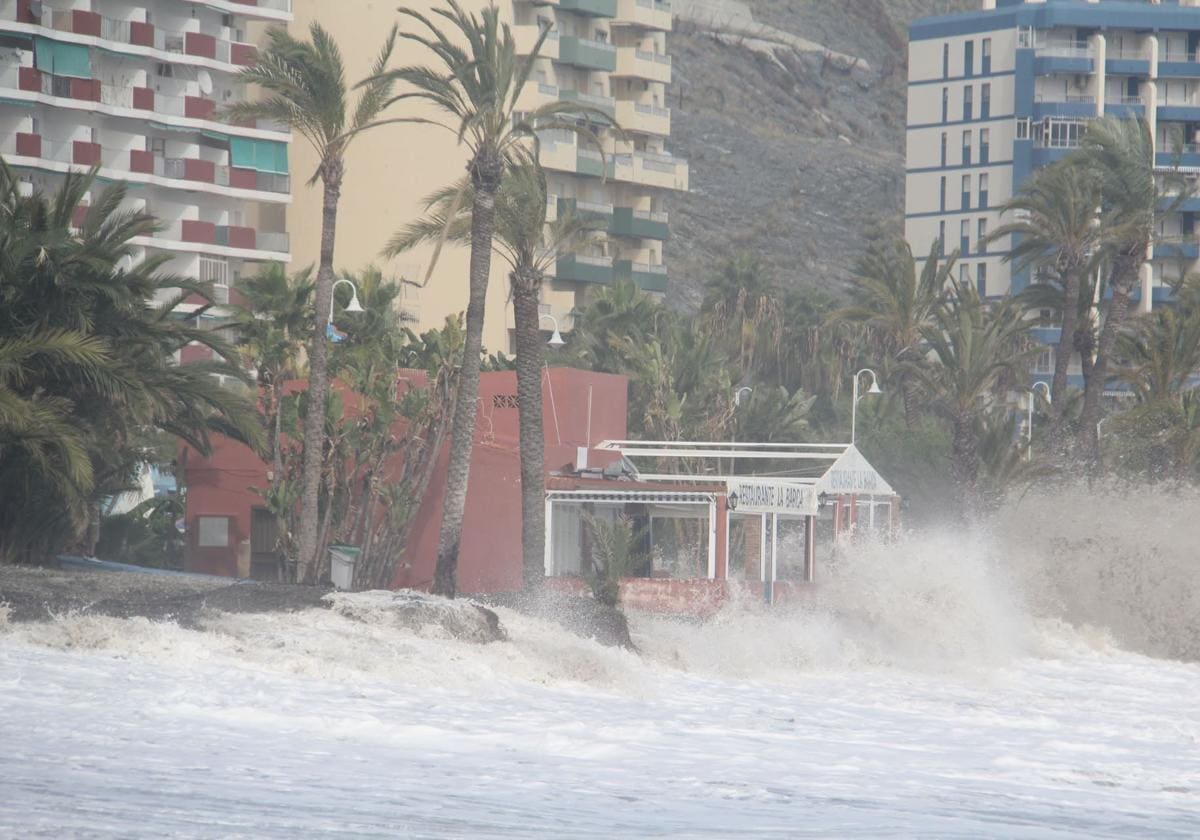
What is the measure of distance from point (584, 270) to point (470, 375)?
1908 inches

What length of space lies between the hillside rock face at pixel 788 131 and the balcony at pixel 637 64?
33.5 meters

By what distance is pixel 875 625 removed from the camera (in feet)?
115

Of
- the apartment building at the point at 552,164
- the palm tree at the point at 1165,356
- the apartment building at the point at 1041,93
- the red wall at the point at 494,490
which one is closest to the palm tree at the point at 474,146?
the red wall at the point at 494,490

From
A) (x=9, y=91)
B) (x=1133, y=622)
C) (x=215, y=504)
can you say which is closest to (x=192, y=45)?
(x=9, y=91)

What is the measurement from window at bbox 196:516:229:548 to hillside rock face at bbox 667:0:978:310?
82.0m

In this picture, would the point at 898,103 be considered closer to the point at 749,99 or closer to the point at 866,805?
the point at 749,99

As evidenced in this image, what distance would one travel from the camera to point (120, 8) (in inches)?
2484

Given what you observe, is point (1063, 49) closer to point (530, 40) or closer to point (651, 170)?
point (651, 170)

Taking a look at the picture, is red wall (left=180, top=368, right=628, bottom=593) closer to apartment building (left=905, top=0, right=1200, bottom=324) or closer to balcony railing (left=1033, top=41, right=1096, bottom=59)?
apartment building (left=905, top=0, right=1200, bottom=324)


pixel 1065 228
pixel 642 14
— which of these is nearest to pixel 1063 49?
pixel 642 14

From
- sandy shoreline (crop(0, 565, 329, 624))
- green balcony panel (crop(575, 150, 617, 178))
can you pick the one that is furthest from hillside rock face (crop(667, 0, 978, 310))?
sandy shoreline (crop(0, 565, 329, 624))

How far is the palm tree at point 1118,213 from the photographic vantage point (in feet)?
158

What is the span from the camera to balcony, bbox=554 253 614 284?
7988 cm

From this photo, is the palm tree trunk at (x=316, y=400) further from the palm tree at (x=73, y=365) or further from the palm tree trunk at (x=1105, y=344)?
the palm tree trunk at (x=1105, y=344)
